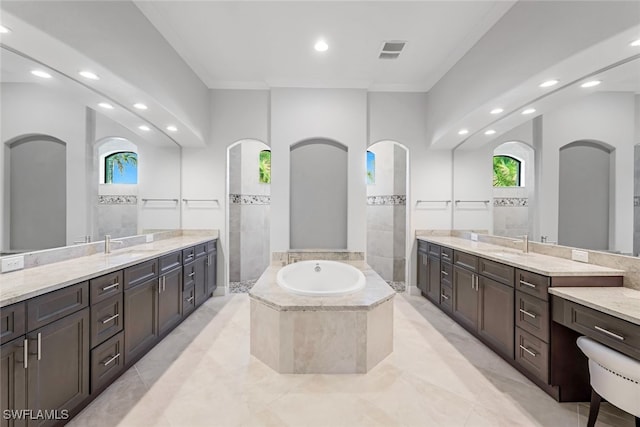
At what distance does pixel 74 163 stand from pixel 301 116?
265 cm

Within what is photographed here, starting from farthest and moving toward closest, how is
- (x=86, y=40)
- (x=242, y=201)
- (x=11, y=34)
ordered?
(x=242, y=201), (x=86, y=40), (x=11, y=34)

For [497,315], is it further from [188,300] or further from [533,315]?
[188,300]

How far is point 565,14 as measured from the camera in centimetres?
198

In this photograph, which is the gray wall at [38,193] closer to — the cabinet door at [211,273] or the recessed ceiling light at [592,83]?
the cabinet door at [211,273]

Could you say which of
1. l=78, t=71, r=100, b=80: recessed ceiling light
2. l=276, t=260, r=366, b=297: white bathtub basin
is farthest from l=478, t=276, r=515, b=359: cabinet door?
l=78, t=71, r=100, b=80: recessed ceiling light

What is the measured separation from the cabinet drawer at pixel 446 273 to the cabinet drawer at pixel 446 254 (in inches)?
2.4

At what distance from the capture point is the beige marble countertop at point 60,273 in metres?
1.46

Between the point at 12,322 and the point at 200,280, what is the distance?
242 centimetres

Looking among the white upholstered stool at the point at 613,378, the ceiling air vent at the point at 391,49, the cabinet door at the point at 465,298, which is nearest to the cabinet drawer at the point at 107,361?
the white upholstered stool at the point at 613,378

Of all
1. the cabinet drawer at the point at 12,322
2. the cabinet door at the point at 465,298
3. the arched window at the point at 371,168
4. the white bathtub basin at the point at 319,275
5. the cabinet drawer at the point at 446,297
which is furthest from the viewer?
the arched window at the point at 371,168

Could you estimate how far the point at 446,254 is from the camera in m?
3.54

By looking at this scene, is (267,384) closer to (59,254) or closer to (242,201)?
(59,254)

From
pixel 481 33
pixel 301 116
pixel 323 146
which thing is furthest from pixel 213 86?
pixel 481 33

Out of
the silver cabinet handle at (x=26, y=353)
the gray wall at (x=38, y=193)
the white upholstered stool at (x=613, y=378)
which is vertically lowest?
the white upholstered stool at (x=613, y=378)
